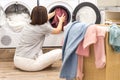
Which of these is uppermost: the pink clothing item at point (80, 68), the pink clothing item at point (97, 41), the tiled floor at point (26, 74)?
the pink clothing item at point (97, 41)

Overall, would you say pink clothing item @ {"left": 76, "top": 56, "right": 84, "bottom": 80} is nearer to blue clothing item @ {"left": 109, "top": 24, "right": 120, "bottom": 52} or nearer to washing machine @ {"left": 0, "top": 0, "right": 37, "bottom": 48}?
blue clothing item @ {"left": 109, "top": 24, "right": 120, "bottom": 52}

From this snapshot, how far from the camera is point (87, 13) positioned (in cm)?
383

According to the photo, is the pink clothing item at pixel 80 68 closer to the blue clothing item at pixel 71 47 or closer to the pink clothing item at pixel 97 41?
the blue clothing item at pixel 71 47

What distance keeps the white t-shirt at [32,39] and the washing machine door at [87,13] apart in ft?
2.08

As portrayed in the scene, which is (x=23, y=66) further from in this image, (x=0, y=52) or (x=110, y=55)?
(x=110, y=55)

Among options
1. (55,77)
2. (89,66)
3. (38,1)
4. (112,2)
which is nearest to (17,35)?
(38,1)

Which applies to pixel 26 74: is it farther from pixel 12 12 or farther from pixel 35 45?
pixel 12 12

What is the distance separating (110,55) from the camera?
2.12 metres

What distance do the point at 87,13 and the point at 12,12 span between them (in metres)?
1.04

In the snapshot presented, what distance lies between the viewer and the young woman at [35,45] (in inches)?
128

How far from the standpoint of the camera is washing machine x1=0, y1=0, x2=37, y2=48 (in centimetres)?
375

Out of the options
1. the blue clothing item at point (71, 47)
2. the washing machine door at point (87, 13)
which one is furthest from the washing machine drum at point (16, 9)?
the blue clothing item at point (71, 47)

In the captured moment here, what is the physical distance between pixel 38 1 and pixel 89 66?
176 cm

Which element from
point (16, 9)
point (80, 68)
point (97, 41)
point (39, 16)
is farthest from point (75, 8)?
point (97, 41)
